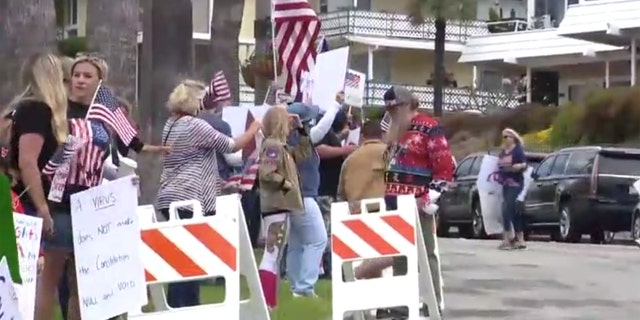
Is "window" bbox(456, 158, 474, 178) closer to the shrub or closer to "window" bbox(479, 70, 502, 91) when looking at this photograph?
the shrub

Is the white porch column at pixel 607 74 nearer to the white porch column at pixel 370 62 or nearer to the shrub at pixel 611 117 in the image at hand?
the white porch column at pixel 370 62

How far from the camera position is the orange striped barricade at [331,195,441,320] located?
10.8 metres

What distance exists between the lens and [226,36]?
60.6ft

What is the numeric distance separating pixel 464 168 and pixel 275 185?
747 inches

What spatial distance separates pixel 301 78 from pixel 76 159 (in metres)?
7.62

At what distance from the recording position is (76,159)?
930 cm

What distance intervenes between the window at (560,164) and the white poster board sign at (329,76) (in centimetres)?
1173

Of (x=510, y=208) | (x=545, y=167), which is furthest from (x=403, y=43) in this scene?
(x=510, y=208)

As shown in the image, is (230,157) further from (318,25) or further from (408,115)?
(318,25)

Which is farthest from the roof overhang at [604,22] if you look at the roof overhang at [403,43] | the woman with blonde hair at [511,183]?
the woman with blonde hair at [511,183]

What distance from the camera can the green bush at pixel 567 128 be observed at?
127ft

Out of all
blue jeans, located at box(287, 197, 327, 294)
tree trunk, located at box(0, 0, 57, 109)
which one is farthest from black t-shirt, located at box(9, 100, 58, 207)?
tree trunk, located at box(0, 0, 57, 109)

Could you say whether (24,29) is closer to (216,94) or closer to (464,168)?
(216,94)

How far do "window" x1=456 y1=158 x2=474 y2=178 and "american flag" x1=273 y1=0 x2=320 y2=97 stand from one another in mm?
13879
